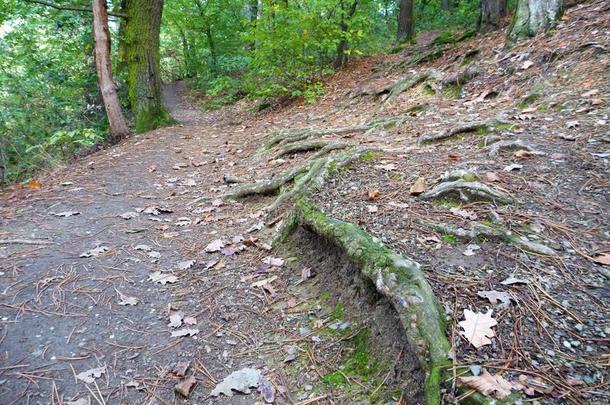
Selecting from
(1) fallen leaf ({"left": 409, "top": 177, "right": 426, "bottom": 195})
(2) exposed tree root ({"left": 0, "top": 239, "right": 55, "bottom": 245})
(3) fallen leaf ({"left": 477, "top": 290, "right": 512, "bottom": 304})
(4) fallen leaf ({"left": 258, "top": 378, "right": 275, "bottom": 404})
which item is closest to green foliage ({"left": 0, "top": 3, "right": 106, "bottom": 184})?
(2) exposed tree root ({"left": 0, "top": 239, "right": 55, "bottom": 245})

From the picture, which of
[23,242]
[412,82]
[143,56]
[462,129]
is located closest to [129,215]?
[23,242]

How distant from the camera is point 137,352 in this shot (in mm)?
2467

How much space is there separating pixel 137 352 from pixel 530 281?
7.97 feet

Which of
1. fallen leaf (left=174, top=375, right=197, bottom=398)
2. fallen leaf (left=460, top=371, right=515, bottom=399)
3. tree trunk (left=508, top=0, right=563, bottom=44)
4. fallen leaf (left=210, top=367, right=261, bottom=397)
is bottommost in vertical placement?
fallen leaf (left=210, top=367, right=261, bottom=397)

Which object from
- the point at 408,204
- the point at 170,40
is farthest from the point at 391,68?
the point at 170,40

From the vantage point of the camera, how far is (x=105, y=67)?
26.8ft

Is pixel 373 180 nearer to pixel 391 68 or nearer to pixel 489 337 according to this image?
pixel 489 337

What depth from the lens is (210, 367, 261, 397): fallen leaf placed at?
2162 mm

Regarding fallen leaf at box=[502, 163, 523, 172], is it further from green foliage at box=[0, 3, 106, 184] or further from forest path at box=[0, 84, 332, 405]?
green foliage at box=[0, 3, 106, 184]

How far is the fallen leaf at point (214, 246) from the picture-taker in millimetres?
3607

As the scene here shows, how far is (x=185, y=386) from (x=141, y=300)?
1.01 meters

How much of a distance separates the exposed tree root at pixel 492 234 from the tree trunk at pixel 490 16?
7.76 meters

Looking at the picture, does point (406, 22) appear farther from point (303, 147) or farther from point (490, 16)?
point (303, 147)

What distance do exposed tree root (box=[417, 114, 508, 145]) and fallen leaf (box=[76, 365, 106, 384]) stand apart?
3.80 m
